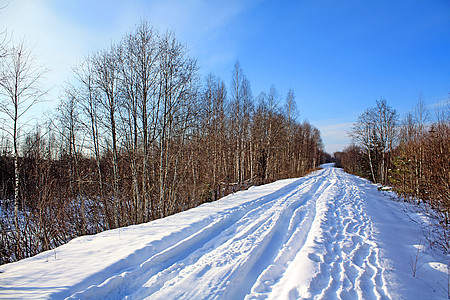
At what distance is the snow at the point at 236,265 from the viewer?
2750 mm

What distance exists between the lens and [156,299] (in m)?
2.57

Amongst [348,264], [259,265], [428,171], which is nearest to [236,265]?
[259,265]

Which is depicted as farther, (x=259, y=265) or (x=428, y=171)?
(x=428, y=171)

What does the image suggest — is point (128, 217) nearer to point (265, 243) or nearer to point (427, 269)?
point (265, 243)

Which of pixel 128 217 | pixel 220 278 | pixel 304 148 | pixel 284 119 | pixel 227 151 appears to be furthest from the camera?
pixel 304 148

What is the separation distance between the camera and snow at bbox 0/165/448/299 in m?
2.75

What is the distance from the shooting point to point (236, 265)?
338 centimetres

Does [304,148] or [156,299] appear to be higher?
[304,148]

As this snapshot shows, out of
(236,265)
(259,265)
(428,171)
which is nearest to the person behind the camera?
(236,265)

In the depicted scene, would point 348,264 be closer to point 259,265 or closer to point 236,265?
point 259,265

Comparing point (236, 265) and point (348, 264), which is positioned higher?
point (236, 265)

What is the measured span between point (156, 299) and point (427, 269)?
4417 millimetres

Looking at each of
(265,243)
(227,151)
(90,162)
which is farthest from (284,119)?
(265,243)

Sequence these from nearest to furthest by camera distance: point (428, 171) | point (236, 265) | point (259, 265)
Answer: point (236, 265)
point (259, 265)
point (428, 171)
